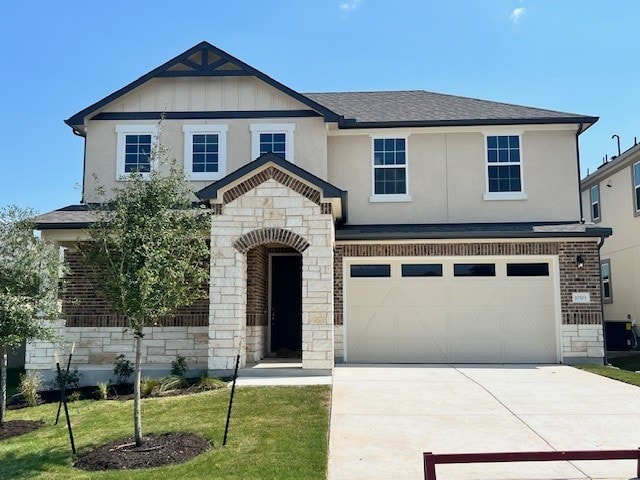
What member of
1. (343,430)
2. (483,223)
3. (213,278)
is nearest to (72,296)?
(213,278)

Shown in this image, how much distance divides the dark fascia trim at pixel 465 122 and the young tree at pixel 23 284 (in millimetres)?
8476

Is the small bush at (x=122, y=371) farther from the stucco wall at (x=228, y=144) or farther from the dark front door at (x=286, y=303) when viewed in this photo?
the stucco wall at (x=228, y=144)

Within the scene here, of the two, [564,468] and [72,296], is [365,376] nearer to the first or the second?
[564,468]

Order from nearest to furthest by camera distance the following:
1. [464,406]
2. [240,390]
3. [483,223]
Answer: [464,406] < [240,390] < [483,223]

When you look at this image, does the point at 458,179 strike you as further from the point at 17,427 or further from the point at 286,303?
the point at 17,427

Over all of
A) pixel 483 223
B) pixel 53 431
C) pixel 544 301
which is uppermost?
pixel 483 223

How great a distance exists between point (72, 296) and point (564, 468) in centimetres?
1113

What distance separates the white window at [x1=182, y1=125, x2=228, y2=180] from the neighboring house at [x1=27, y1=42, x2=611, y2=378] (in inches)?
1.5

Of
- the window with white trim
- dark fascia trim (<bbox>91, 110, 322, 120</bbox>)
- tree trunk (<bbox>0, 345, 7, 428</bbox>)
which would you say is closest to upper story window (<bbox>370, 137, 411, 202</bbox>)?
dark fascia trim (<bbox>91, 110, 322, 120</bbox>)

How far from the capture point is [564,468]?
20.6ft

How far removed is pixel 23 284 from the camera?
30.3 ft

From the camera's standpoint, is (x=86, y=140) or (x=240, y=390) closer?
(x=240, y=390)

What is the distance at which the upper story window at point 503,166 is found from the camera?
1555 cm

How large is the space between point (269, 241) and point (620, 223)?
547 inches
